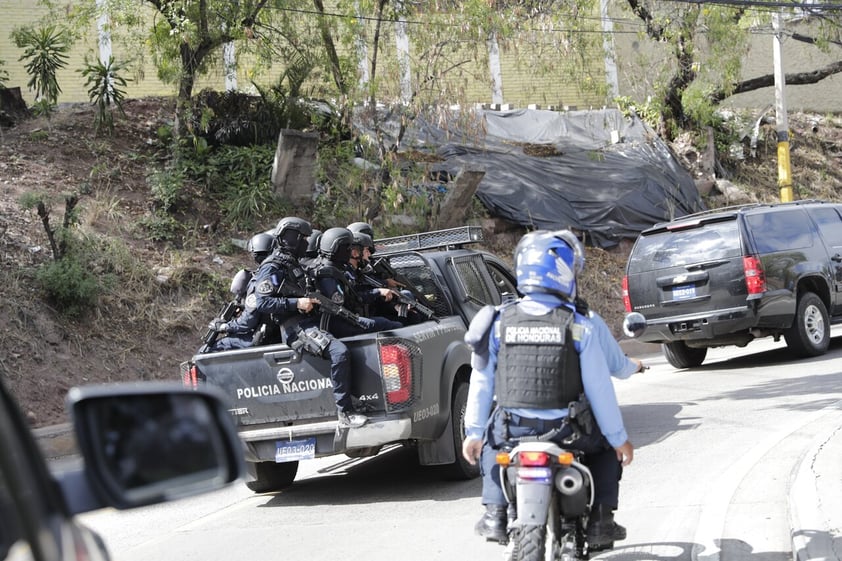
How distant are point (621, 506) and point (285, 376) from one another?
8.54 ft

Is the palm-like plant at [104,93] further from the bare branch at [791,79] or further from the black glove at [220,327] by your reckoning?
the bare branch at [791,79]

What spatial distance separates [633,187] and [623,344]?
20.3 ft

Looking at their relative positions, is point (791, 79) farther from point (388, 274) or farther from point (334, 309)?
point (334, 309)

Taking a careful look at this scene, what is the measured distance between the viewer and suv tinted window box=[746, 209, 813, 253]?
12.9m

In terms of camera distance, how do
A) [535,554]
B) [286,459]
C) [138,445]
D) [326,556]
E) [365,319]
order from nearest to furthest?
[138,445]
[535,554]
[326,556]
[286,459]
[365,319]

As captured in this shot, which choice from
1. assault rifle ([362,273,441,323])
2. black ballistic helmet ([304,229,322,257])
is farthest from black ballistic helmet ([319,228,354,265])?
black ballistic helmet ([304,229,322,257])

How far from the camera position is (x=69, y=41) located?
57.5 ft

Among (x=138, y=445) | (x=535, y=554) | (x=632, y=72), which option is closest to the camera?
(x=138, y=445)

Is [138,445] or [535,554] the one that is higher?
[138,445]

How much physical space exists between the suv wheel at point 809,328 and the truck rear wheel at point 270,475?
285 inches

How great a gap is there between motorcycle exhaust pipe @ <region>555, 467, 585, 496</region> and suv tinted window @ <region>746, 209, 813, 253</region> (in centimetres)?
900

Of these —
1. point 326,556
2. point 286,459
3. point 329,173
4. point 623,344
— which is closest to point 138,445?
point 326,556

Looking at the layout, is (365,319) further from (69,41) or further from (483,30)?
(69,41)

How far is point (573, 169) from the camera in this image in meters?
22.3
